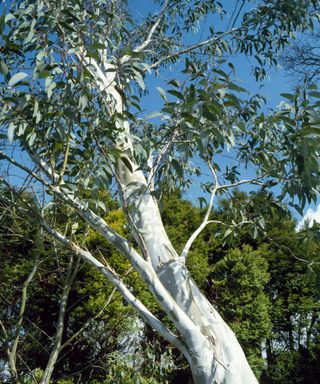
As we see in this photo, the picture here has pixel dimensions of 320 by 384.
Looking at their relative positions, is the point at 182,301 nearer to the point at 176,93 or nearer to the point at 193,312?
the point at 193,312

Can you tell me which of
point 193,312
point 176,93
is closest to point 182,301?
point 193,312

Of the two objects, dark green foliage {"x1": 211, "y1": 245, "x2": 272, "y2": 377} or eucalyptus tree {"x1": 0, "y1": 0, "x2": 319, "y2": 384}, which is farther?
dark green foliage {"x1": 211, "y1": 245, "x2": 272, "y2": 377}

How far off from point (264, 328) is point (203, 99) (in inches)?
186

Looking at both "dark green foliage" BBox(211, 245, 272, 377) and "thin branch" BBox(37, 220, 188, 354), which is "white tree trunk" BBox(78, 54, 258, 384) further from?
"dark green foliage" BBox(211, 245, 272, 377)

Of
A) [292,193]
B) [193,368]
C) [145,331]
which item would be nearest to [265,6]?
[292,193]

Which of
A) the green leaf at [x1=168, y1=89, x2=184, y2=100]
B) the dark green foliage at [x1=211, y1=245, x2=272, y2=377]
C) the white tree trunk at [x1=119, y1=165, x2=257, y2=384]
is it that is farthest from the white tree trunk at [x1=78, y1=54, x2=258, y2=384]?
the dark green foliage at [x1=211, y1=245, x2=272, y2=377]

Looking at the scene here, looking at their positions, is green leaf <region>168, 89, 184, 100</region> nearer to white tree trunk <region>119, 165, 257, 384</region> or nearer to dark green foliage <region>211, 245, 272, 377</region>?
white tree trunk <region>119, 165, 257, 384</region>

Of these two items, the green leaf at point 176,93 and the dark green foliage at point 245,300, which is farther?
the dark green foliage at point 245,300

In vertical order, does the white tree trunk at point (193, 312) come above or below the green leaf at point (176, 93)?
below

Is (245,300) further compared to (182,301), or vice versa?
(245,300)

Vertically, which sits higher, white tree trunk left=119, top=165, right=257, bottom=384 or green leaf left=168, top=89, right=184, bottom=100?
green leaf left=168, top=89, right=184, bottom=100

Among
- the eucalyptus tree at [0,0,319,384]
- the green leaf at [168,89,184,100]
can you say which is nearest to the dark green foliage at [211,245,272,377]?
the eucalyptus tree at [0,0,319,384]

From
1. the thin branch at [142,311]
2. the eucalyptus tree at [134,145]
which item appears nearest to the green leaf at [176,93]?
the eucalyptus tree at [134,145]

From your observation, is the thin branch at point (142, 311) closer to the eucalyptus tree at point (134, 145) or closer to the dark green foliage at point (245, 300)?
the eucalyptus tree at point (134, 145)
